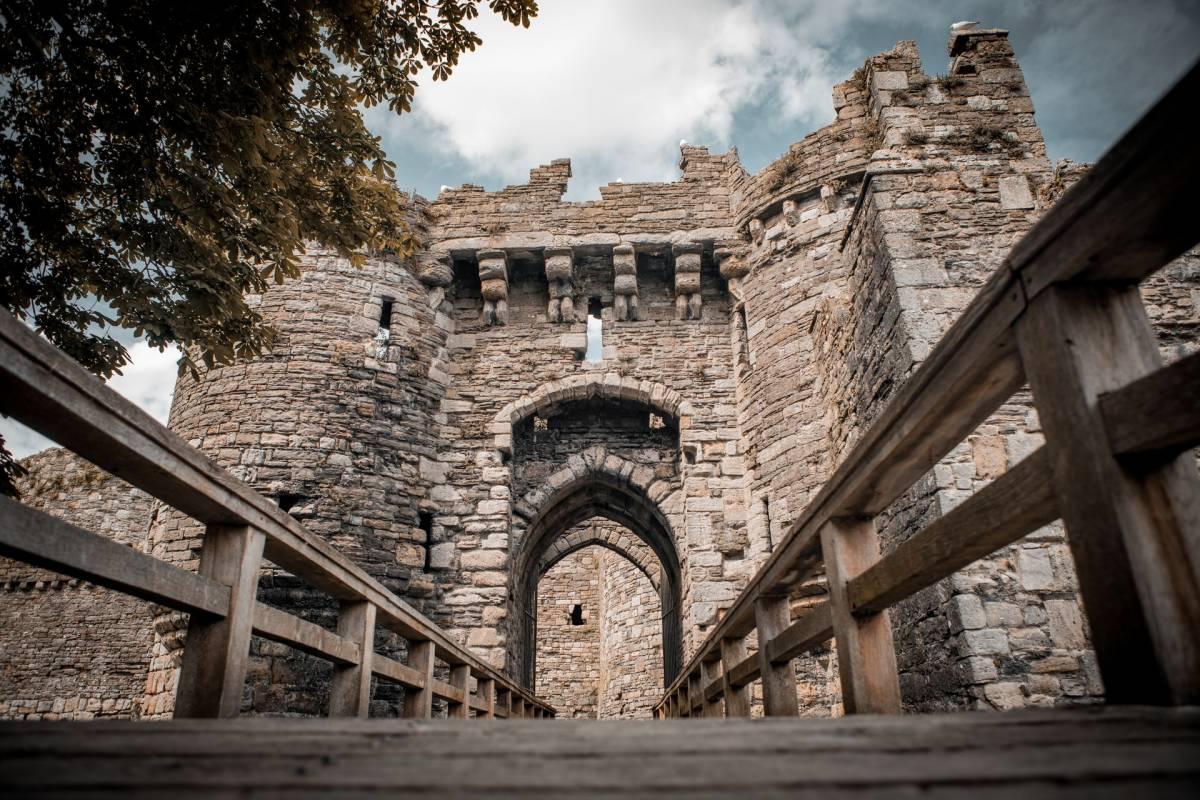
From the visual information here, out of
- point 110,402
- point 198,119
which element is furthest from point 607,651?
point 110,402

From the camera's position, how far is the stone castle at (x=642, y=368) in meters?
4.57

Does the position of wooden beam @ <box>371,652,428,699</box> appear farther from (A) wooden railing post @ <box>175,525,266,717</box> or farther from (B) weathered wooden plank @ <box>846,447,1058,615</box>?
(B) weathered wooden plank @ <box>846,447,1058,615</box>

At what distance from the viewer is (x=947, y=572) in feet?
5.07

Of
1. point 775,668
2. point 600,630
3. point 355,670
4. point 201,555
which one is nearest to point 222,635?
point 201,555

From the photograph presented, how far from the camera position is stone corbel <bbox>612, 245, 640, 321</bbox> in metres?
8.77

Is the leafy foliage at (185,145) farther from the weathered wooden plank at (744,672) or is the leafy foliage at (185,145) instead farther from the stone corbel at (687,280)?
the stone corbel at (687,280)

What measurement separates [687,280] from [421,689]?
628 centimetres

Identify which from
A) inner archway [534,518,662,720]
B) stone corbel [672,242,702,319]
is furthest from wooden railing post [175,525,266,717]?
inner archway [534,518,662,720]

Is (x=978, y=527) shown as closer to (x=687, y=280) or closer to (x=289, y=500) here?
(x=289, y=500)

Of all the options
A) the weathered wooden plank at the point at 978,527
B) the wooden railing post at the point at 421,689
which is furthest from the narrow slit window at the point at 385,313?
the weathered wooden plank at the point at 978,527

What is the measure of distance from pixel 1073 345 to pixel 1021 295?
141mm

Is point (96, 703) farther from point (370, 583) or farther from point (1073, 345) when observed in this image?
point (1073, 345)

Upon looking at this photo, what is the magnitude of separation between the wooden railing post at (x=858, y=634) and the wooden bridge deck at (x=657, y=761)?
3.07 feet

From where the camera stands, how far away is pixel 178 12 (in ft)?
10.8
